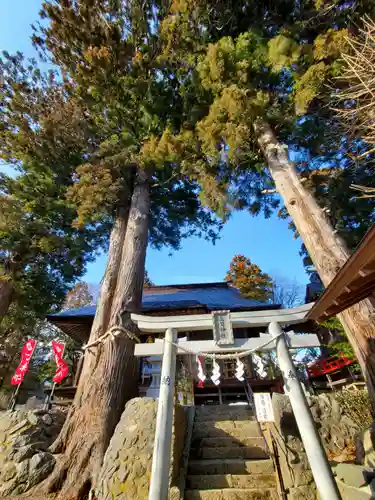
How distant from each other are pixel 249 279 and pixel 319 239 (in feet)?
49.0

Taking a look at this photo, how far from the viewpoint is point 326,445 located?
16.2ft

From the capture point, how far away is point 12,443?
167 inches

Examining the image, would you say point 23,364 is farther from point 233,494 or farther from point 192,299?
point 192,299

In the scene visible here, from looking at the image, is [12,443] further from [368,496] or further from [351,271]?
[351,271]

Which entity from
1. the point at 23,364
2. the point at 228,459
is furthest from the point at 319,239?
the point at 23,364

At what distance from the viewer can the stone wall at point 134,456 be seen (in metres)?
3.30

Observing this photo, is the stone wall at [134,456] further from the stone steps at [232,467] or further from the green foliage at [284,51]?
the green foliage at [284,51]

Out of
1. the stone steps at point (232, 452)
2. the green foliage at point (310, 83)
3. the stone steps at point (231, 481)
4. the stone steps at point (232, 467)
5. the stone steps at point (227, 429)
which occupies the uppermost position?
the green foliage at point (310, 83)

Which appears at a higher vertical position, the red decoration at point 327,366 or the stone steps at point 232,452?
the red decoration at point 327,366

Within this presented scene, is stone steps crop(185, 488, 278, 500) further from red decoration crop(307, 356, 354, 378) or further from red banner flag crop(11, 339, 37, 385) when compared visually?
red decoration crop(307, 356, 354, 378)

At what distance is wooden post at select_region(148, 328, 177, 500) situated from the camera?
8.55ft

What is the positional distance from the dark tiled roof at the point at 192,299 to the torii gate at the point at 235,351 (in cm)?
583

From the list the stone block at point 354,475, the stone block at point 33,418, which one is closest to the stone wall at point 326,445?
the stone block at point 354,475

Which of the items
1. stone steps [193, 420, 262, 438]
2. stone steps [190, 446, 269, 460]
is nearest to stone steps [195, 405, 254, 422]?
stone steps [193, 420, 262, 438]
